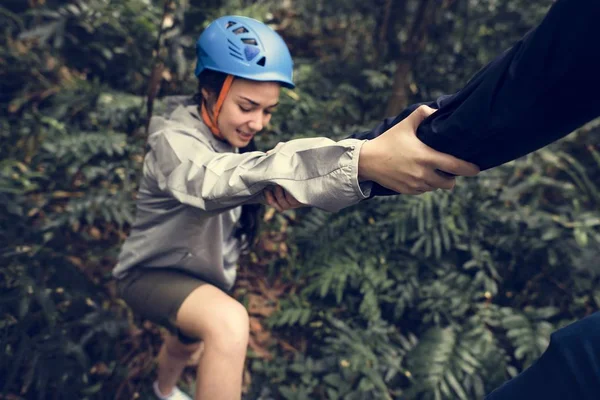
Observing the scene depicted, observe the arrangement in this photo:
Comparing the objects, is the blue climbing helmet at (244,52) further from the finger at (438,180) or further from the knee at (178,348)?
the knee at (178,348)

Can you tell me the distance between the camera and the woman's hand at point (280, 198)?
1370 mm

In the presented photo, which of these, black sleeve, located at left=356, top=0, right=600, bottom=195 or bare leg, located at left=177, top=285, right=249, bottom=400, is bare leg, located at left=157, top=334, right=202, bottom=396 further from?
black sleeve, located at left=356, top=0, right=600, bottom=195

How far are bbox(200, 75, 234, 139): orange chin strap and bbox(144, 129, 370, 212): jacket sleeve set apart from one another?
0.83ft

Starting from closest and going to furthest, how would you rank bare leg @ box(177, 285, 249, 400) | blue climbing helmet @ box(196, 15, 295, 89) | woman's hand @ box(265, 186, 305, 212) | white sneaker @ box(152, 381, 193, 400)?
1. woman's hand @ box(265, 186, 305, 212)
2. bare leg @ box(177, 285, 249, 400)
3. blue climbing helmet @ box(196, 15, 295, 89)
4. white sneaker @ box(152, 381, 193, 400)

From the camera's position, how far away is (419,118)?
1.13m

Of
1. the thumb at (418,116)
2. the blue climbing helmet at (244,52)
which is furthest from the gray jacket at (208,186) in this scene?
the blue climbing helmet at (244,52)

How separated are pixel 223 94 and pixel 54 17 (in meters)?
2.93

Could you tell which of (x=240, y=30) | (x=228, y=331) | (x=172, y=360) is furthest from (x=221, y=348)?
(x=240, y=30)

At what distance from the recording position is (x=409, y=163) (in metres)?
1.11

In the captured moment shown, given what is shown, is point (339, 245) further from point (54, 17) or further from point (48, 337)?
point (54, 17)

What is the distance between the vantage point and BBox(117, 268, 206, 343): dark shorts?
6.52 ft

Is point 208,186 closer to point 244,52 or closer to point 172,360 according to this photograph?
point 244,52

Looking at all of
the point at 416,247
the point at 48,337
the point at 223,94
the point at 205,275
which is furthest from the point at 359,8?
the point at 48,337

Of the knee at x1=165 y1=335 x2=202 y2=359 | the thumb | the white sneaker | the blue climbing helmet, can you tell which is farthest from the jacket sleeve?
the white sneaker
